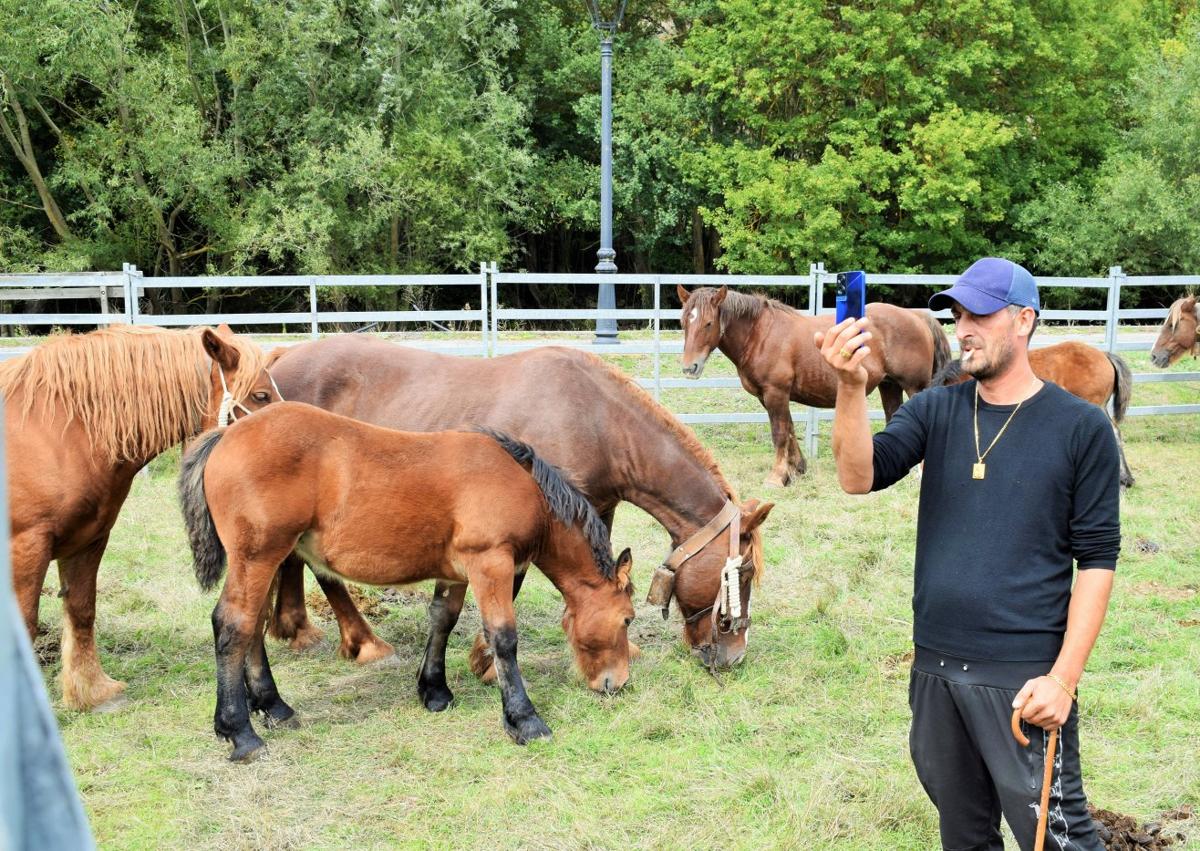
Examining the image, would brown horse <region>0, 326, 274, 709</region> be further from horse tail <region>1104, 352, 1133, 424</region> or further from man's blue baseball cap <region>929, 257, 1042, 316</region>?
horse tail <region>1104, 352, 1133, 424</region>

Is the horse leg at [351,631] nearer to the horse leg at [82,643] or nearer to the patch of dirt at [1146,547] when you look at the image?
the horse leg at [82,643]

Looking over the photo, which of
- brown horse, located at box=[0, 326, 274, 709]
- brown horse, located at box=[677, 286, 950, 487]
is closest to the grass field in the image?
brown horse, located at box=[0, 326, 274, 709]

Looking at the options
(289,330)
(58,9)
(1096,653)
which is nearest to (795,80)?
(289,330)

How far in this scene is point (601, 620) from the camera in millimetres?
4613

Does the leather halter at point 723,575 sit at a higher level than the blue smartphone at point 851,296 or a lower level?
lower

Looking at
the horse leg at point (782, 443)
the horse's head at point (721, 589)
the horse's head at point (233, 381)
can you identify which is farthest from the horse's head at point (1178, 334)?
the horse's head at point (233, 381)

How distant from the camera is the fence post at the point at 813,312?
1095 cm

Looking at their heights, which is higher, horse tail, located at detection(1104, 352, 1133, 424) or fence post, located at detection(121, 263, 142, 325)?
fence post, located at detection(121, 263, 142, 325)

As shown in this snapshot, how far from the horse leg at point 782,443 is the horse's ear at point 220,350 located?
5794 millimetres

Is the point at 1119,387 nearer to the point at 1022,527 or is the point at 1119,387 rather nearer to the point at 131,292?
the point at 1022,527

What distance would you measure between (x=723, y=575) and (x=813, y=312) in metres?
6.92

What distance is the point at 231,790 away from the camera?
13.0ft

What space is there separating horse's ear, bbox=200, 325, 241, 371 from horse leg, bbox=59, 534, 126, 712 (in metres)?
1.04

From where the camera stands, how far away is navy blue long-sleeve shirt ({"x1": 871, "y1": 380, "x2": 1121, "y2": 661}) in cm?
240
